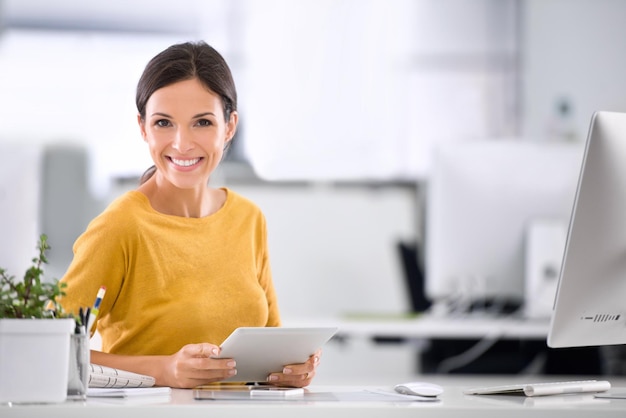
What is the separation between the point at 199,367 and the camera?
55.9 inches

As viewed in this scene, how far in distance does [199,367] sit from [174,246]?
12.0 inches

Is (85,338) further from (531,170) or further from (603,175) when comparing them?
(531,170)

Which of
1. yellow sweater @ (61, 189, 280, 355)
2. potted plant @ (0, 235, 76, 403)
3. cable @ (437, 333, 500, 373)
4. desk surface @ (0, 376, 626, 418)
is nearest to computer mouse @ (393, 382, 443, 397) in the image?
desk surface @ (0, 376, 626, 418)

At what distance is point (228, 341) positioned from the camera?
4.42 feet

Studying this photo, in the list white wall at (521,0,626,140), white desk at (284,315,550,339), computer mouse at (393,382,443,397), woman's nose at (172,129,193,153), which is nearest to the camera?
computer mouse at (393,382,443,397)

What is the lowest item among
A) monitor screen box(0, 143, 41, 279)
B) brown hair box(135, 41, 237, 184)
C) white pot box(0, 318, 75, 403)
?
white pot box(0, 318, 75, 403)

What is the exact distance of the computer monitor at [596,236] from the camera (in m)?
1.36

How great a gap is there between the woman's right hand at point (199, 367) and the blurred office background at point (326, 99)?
3041 mm

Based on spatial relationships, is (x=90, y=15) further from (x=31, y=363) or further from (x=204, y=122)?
(x=31, y=363)

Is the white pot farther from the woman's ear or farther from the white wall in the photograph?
the white wall

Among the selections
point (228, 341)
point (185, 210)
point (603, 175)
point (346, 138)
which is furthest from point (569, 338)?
point (346, 138)

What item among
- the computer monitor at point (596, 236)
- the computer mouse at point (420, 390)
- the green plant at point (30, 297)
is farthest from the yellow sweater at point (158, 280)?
the computer monitor at point (596, 236)

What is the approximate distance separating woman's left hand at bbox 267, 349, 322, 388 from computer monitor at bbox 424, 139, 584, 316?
1.38 m

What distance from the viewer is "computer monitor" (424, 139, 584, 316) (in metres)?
2.79
